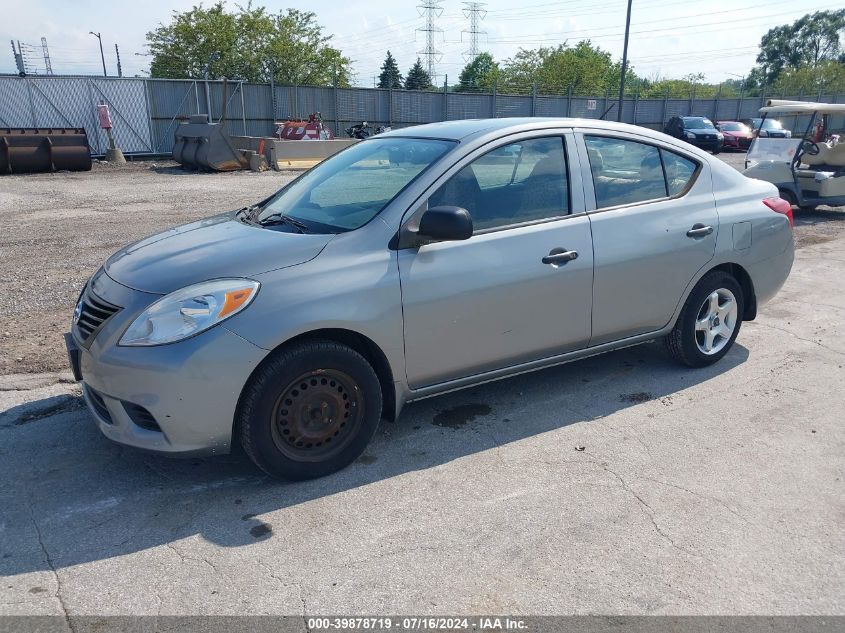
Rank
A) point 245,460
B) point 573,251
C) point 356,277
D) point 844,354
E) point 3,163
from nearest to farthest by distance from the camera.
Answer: point 356,277 < point 245,460 < point 573,251 < point 844,354 < point 3,163

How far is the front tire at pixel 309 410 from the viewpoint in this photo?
3369mm

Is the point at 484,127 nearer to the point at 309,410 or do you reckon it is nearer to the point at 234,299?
the point at 234,299

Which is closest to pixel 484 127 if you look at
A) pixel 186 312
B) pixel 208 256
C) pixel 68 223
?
pixel 208 256

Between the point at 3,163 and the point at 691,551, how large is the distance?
67.4ft

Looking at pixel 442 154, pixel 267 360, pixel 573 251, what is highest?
pixel 442 154

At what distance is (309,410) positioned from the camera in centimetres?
353

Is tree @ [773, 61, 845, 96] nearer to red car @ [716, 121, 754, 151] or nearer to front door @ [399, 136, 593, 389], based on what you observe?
red car @ [716, 121, 754, 151]

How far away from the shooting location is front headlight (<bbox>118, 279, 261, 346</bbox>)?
10.6ft

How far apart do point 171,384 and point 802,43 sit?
119 metres

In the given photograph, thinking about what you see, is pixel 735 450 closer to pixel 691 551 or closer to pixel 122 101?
pixel 691 551

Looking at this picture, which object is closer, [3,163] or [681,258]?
[681,258]

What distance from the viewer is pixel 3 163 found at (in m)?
18.6

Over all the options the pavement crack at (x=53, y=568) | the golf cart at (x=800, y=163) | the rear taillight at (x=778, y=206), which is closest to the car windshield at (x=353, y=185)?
Answer: the pavement crack at (x=53, y=568)

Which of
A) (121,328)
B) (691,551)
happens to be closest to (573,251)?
(691,551)
